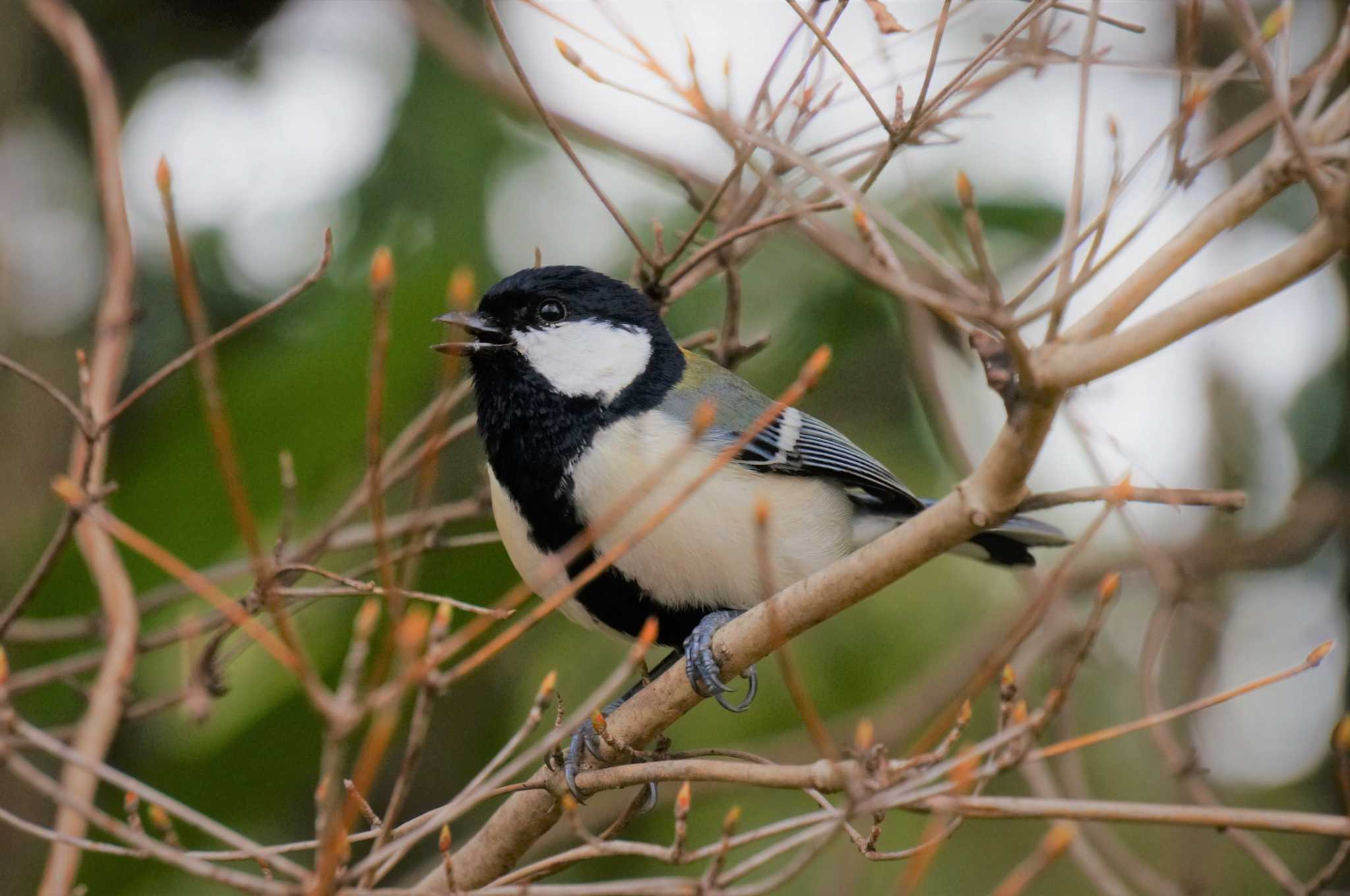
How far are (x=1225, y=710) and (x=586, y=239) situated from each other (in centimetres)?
243

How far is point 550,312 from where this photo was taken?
2744mm

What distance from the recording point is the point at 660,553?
8.03 ft

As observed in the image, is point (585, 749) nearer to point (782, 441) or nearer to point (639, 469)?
point (639, 469)

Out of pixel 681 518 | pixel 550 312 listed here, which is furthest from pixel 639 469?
pixel 550 312

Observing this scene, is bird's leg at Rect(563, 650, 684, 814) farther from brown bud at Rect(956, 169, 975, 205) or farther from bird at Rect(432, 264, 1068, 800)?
brown bud at Rect(956, 169, 975, 205)

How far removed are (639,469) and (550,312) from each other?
47 centimetres

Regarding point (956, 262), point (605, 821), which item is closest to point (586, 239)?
point (956, 262)

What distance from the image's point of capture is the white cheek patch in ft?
8.63

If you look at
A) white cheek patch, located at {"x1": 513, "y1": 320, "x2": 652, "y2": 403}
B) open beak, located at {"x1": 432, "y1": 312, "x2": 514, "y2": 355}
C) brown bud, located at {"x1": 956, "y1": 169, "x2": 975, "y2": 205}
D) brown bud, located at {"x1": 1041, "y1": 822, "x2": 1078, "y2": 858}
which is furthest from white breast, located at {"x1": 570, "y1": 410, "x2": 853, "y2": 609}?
brown bud, located at {"x1": 1041, "y1": 822, "x2": 1078, "y2": 858}

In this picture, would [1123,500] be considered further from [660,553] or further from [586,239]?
[586,239]

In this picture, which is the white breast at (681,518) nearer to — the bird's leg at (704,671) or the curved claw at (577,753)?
the bird's leg at (704,671)

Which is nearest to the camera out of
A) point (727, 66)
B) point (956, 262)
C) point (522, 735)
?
point (522, 735)

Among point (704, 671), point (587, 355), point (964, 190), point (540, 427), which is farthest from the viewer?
point (587, 355)

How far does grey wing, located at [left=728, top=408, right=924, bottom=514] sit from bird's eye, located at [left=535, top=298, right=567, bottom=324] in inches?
17.0
